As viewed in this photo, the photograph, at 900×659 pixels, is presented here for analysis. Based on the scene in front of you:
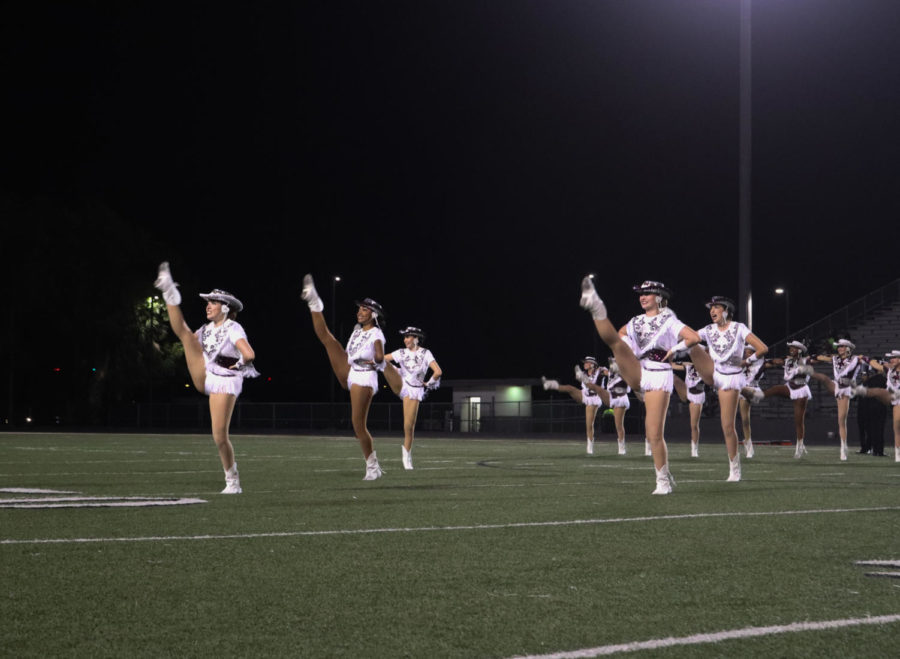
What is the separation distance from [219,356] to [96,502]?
2.38 metres

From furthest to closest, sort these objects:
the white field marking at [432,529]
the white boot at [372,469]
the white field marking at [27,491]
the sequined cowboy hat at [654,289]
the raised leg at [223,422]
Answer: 1. the white boot at [372,469]
2. the sequined cowboy hat at [654,289]
3. the raised leg at [223,422]
4. the white field marking at [27,491]
5. the white field marking at [432,529]

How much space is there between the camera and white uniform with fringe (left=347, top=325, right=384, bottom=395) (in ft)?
49.1

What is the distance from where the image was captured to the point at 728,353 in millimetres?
16156

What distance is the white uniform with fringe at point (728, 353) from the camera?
15914 mm

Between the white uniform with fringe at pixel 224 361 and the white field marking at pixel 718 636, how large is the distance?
8.21 m

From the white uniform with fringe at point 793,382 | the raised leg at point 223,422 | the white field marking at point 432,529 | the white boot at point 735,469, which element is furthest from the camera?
the white uniform with fringe at point 793,382

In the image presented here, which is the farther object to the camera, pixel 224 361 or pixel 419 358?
pixel 419 358

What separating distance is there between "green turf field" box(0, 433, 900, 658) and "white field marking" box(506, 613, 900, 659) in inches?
0.7

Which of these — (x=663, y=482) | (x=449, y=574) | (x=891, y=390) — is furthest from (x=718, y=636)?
(x=891, y=390)

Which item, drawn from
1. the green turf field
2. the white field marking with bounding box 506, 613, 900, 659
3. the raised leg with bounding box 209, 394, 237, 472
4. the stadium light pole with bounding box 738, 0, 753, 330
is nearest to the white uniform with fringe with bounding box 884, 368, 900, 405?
the stadium light pole with bounding box 738, 0, 753, 330

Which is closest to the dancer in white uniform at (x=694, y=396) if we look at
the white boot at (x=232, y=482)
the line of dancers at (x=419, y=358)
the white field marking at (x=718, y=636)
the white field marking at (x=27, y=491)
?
the line of dancers at (x=419, y=358)

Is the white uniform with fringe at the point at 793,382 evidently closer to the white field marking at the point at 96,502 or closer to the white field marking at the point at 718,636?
the white field marking at the point at 96,502

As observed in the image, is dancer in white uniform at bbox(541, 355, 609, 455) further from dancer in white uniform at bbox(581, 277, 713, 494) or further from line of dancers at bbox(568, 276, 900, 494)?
dancer in white uniform at bbox(581, 277, 713, 494)

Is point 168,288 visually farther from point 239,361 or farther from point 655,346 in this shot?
point 655,346
